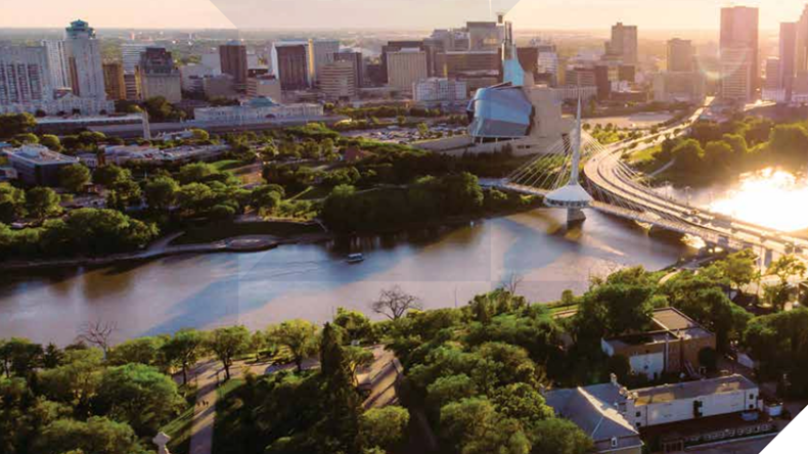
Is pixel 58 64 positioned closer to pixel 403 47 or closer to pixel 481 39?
pixel 403 47

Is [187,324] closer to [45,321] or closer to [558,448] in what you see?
[45,321]

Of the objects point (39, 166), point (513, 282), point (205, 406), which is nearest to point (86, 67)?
point (39, 166)

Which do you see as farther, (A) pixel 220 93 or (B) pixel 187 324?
(A) pixel 220 93

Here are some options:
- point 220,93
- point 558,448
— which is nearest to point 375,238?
point 558,448

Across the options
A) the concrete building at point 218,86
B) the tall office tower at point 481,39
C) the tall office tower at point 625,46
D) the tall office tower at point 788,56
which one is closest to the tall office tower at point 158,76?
the concrete building at point 218,86

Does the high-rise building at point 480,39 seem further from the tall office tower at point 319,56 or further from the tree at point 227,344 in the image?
the tree at point 227,344
